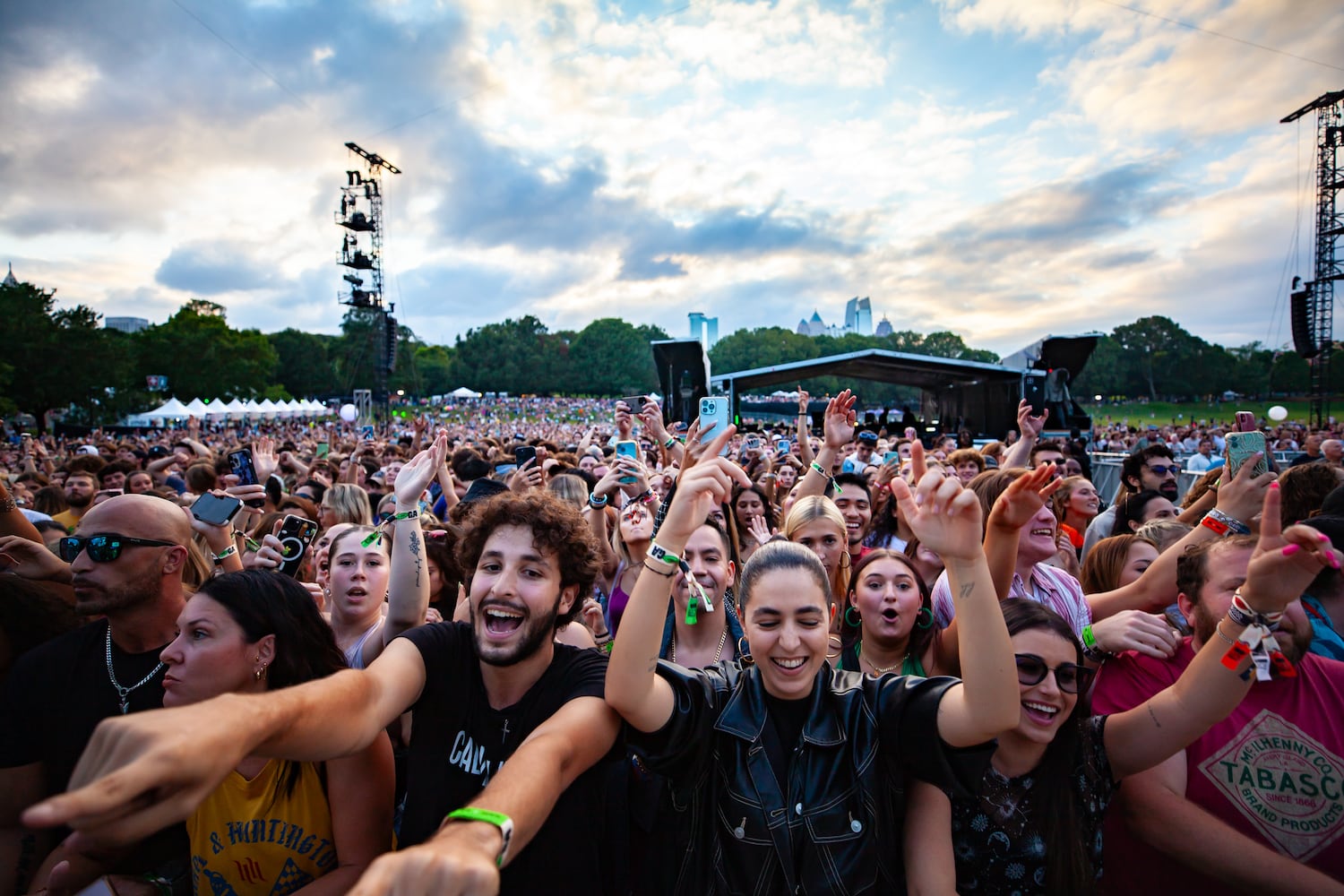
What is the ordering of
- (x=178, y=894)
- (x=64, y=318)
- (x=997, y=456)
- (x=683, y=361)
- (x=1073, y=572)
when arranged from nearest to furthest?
(x=178, y=894), (x=1073, y=572), (x=997, y=456), (x=683, y=361), (x=64, y=318)

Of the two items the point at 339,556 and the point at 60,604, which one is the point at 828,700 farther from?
the point at 60,604

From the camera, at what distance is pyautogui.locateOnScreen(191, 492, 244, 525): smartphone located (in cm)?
318

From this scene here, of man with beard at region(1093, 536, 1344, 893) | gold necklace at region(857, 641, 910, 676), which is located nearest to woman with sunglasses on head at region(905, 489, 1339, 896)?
man with beard at region(1093, 536, 1344, 893)

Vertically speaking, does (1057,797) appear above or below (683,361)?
below

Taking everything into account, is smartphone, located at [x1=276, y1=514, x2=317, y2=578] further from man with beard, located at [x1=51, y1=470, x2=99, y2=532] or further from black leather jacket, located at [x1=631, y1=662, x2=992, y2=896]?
man with beard, located at [x1=51, y1=470, x2=99, y2=532]

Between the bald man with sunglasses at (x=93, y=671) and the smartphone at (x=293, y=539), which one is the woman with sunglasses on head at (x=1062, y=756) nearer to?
the bald man with sunglasses at (x=93, y=671)

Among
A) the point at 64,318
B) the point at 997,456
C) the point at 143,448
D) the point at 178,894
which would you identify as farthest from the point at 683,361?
the point at 64,318

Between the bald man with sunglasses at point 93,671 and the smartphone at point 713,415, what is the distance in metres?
2.29

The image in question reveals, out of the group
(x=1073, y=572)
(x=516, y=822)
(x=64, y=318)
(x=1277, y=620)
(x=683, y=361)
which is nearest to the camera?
(x=516, y=822)

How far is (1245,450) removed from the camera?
10.2ft

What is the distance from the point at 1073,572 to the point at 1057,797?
3.14m

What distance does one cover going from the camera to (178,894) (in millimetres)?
2119

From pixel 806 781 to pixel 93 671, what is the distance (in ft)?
8.42

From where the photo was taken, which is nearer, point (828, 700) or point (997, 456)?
point (828, 700)
